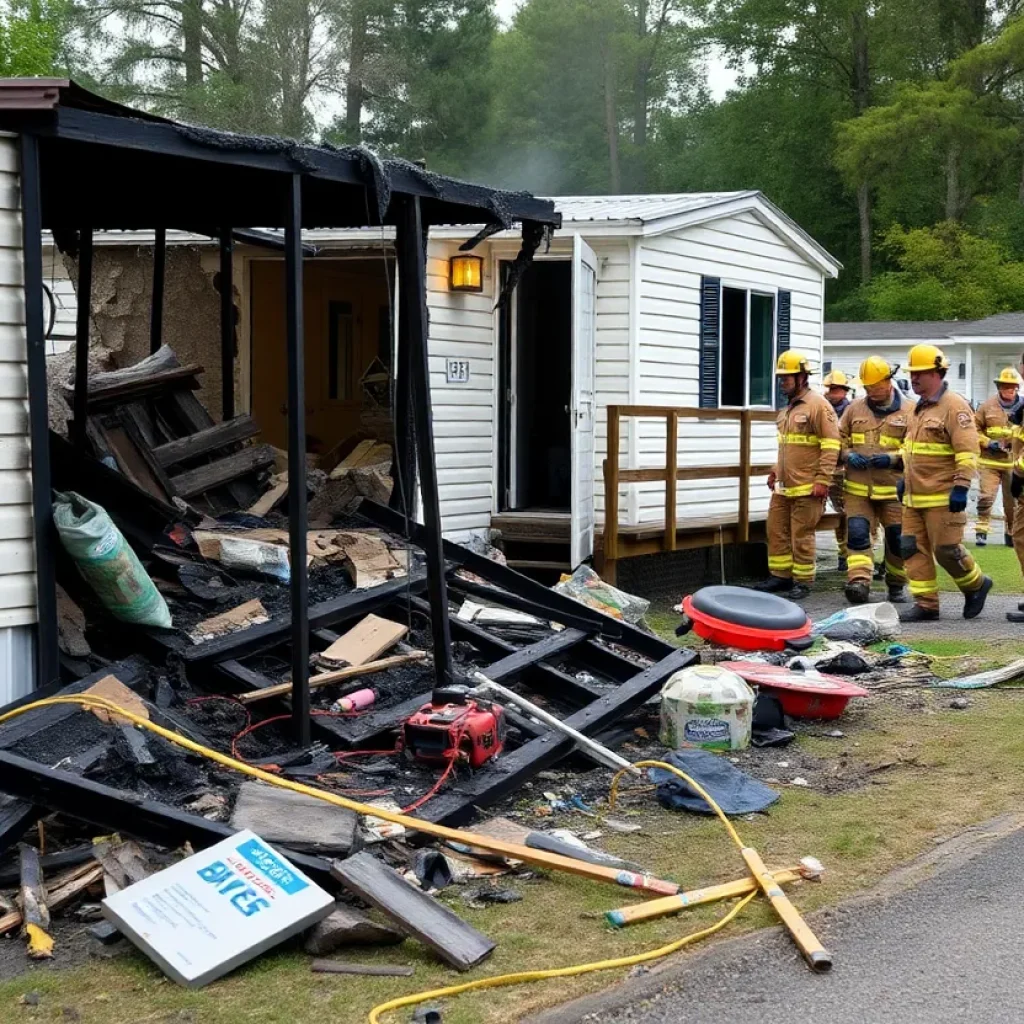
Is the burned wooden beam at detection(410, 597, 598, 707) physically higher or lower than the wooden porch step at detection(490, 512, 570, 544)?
lower

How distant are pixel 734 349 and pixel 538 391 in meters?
2.16

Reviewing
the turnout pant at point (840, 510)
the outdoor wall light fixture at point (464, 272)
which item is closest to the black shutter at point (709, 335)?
the turnout pant at point (840, 510)

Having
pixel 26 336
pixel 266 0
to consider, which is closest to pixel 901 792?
pixel 26 336

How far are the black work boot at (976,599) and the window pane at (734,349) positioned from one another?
3.78m

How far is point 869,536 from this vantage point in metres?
12.8

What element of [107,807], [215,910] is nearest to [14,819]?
[107,807]

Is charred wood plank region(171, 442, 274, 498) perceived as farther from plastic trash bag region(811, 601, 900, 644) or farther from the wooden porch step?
plastic trash bag region(811, 601, 900, 644)

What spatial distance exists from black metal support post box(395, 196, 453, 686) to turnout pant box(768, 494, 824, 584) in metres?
6.73

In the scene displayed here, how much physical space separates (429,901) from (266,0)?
1244 inches

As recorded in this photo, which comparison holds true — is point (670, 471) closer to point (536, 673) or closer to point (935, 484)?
point (935, 484)

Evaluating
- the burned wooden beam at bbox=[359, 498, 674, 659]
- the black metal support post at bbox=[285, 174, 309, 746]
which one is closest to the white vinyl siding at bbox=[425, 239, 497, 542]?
the burned wooden beam at bbox=[359, 498, 674, 659]

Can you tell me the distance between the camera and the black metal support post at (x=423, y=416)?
690cm

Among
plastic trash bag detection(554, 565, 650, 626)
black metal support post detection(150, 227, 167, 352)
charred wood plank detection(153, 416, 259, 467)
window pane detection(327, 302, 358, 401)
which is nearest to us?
charred wood plank detection(153, 416, 259, 467)

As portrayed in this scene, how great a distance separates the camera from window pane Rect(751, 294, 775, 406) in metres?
15.1
